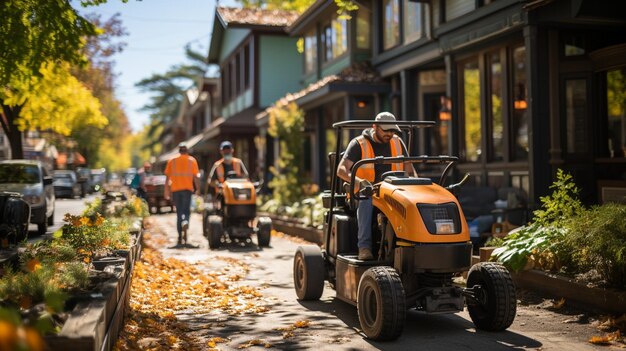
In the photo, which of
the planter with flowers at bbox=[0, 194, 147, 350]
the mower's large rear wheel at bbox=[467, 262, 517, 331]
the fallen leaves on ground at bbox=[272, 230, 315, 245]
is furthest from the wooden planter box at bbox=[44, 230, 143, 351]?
the fallen leaves on ground at bbox=[272, 230, 315, 245]

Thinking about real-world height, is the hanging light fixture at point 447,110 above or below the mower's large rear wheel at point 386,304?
above

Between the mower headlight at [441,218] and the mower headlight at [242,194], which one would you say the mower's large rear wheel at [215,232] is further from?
the mower headlight at [441,218]

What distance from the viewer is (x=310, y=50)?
87.1 ft

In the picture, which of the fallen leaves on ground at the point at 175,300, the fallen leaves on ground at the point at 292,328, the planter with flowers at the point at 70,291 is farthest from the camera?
the fallen leaves on ground at the point at 292,328

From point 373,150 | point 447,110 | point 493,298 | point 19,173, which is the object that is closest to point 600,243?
point 493,298

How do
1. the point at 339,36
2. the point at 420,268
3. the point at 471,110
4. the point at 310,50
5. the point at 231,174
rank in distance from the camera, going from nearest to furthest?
1. the point at 420,268
2. the point at 231,174
3. the point at 471,110
4. the point at 339,36
5. the point at 310,50

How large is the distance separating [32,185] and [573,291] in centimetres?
1329

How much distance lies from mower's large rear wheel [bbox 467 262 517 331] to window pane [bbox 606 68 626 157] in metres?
6.84

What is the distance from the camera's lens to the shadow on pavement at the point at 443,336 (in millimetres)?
6020

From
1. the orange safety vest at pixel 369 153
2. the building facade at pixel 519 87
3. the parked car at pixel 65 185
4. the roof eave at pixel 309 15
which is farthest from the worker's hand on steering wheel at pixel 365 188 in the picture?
the parked car at pixel 65 185

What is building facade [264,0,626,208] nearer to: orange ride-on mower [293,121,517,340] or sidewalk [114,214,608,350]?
sidewalk [114,214,608,350]

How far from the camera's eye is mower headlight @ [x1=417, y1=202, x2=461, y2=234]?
6250 millimetres

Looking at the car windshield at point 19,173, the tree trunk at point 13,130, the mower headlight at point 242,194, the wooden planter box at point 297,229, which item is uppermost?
the tree trunk at point 13,130

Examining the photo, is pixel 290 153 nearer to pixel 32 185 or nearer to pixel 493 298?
pixel 32 185
